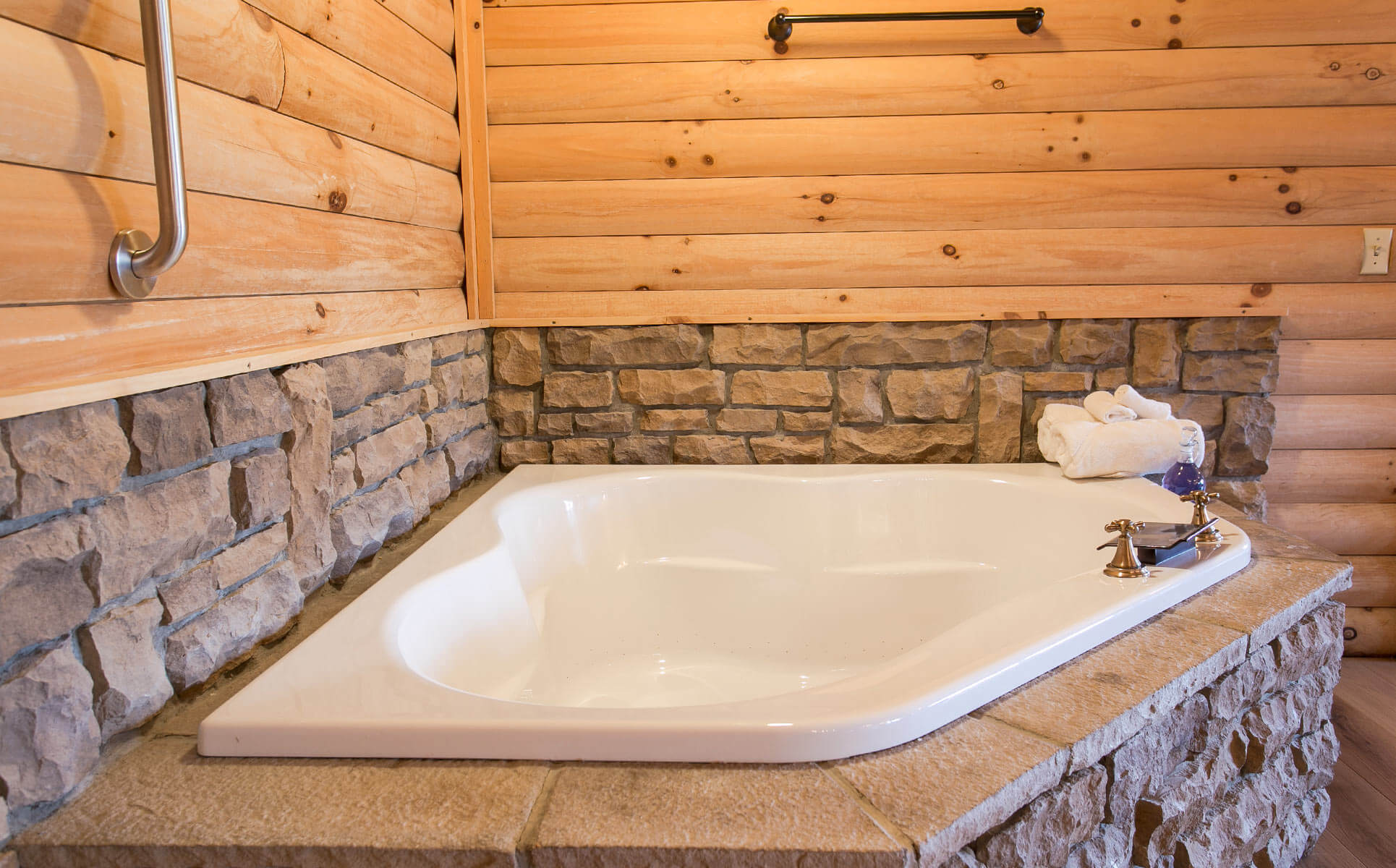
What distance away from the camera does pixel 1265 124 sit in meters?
2.35

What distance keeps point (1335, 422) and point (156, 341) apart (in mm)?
2834

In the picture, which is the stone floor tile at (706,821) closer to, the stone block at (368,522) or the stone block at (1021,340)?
the stone block at (368,522)

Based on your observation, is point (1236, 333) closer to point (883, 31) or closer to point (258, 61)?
point (883, 31)

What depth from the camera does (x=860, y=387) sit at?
2.46m

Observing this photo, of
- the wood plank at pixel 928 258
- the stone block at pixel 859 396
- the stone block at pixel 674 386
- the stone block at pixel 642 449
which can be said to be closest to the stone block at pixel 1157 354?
the wood plank at pixel 928 258

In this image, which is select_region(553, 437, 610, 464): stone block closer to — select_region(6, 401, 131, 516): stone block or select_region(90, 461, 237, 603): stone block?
select_region(90, 461, 237, 603): stone block

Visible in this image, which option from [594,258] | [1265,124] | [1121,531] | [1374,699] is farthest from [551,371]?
[1374,699]

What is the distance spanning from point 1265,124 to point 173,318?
258 cm

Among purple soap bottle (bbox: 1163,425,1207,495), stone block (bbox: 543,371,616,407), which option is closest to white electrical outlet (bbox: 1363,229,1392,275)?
purple soap bottle (bbox: 1163,425,1207,495)

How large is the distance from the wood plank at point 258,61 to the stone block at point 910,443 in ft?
4.44

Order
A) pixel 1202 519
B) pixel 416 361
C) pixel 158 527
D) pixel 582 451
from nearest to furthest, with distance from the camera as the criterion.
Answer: pixel 158 527 < pixel 1202 519 < pixel 416 361 < pixel 582 451

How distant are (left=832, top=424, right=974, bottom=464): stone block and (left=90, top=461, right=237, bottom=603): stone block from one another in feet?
5.39

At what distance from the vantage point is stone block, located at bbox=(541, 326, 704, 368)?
8.09 ft

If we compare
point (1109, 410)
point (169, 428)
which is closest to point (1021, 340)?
point (1109, 410)
